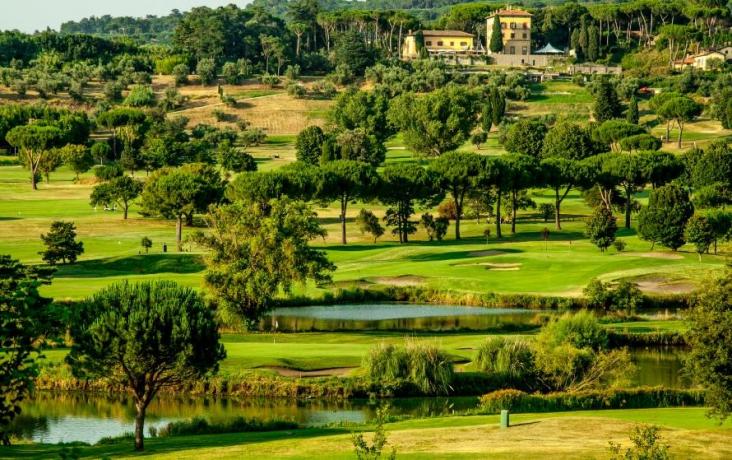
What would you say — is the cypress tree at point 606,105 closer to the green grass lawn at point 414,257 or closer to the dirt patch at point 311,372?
the green grass lawn at point 414,257

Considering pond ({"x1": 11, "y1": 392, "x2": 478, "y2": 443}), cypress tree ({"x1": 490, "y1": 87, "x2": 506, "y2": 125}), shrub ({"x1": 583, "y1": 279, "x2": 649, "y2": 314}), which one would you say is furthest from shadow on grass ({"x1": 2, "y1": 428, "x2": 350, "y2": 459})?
cypress tree ({"x1": 490, "y1": 87, "x2": 506, "y2": 125})

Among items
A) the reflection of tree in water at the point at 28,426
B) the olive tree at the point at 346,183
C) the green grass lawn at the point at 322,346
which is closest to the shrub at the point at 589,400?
the green grass lawn at the point at 322,346

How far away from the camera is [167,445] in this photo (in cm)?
4216

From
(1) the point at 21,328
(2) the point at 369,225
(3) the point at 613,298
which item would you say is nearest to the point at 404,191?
(2) the point at 369,225

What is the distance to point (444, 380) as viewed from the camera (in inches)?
2179

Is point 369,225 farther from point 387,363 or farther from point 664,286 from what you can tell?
point 387,363

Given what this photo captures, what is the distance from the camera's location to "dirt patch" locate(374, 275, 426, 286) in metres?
88.4

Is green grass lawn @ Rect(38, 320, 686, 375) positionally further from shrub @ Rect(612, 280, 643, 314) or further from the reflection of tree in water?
shrub @ Rect(612, 280, 643, 314)

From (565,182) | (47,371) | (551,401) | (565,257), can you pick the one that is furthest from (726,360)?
→ (565,182)

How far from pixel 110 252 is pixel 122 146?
6602 cm

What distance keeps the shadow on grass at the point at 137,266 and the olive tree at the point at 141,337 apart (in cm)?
4731

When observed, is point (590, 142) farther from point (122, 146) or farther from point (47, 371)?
point (47, 371)

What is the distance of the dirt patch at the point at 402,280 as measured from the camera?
88375 mm

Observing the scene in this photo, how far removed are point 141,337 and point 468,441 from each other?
38.1ft
